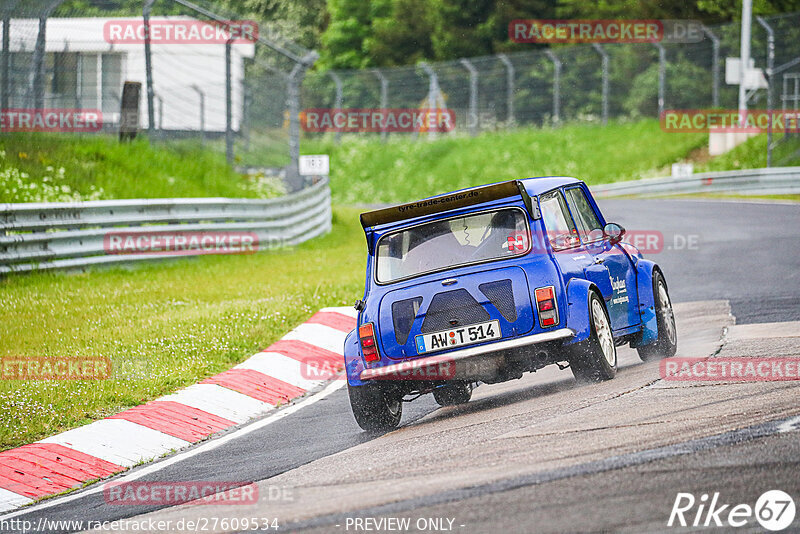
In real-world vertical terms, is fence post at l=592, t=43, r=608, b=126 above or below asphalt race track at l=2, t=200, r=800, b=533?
above

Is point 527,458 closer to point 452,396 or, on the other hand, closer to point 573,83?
point 452,396

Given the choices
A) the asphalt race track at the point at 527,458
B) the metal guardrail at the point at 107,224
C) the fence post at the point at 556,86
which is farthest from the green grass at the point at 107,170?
the fence post at the point at 556,86

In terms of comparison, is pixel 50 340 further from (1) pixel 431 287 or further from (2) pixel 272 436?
(1) pixel 431 287

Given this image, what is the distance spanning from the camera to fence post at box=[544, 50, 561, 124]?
43.0 metres

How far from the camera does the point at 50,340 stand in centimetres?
1206

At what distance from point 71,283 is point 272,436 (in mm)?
8961

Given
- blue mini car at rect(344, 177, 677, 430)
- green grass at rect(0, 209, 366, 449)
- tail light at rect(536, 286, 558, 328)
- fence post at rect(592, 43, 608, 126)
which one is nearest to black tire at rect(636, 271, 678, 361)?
blue mini car at rect(344, 177, 677, 430)

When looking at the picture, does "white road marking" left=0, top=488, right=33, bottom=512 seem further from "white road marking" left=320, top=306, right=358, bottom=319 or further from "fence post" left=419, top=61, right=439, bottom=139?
"fence post" left=419, top=61, right=439, bottom=139

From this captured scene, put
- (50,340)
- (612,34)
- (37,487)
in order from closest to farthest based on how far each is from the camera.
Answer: (37,487) → (50,340) → (612,34)

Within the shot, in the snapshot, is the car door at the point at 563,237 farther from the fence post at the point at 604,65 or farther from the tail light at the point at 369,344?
the fence post at the point at 604,65

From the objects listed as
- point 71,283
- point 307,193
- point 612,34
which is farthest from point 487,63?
point 71,283

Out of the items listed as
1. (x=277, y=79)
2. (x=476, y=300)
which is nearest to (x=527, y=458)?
(x=476, y=300)

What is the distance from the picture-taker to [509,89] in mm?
45125

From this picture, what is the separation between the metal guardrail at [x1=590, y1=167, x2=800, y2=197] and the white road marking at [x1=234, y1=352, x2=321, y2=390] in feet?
78.4
